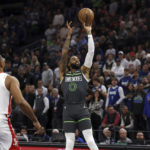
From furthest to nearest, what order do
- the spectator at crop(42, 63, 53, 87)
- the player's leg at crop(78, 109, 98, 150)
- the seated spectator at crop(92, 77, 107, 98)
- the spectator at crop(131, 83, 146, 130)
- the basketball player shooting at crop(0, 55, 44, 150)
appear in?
the spectator at crop(42, 63, 53, 87)
the seated spectator at crop(92, 77, 107, 98)
the spectator at crop(131, 83, 146, 130)
the player's leg at crop(78, 109, 98, 150)
the basketball player shooting at crop(0, 55, 44, 150)

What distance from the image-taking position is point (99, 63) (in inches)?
563

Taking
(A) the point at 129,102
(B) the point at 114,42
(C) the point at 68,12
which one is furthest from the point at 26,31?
(A) the point at 129,102

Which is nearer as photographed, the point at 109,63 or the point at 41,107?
the point at 41,107

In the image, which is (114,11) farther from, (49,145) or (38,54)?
(49,145)

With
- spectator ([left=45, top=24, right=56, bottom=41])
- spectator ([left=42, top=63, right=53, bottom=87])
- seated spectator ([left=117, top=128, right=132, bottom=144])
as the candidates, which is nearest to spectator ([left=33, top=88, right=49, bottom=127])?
spectator ([left=42, top=63, right=53, bottom=87])

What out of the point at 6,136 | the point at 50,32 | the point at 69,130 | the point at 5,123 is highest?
the point at 50,32

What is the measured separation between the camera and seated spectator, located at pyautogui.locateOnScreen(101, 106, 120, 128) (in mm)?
11648

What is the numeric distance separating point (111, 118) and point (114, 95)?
798 mm

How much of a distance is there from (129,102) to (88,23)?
5.00m

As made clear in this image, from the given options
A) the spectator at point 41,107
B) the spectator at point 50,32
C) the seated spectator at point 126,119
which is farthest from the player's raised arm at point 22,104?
the spectator at point 50,32

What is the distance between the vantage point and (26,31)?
787 inches

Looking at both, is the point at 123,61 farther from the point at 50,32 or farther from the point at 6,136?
the point at 6,136

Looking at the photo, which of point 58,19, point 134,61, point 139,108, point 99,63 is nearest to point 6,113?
point 139,108

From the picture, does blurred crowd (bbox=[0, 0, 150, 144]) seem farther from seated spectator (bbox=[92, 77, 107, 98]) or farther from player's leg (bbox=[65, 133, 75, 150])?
player's leg (bbox=[65, 133, 75, 150])
